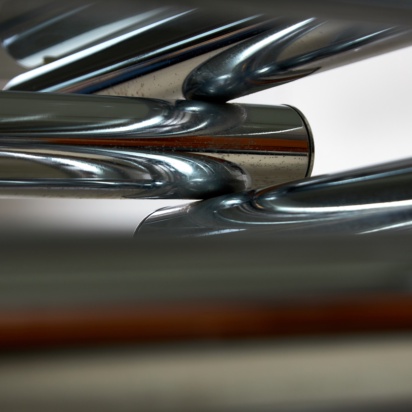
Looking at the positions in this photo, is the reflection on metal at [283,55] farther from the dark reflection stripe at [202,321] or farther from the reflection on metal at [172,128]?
the dark reflection stripe at [202,321]

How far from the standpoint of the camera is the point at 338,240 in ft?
0.16

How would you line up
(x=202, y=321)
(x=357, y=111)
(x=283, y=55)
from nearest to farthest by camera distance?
(x=202, y=321) < (x=283, y=55) < (x=357, y=111)

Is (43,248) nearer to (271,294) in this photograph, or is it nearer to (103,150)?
(271,294)

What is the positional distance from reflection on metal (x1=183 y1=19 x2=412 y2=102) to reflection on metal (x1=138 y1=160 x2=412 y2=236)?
0.03 meters

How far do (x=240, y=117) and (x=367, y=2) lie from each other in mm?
116

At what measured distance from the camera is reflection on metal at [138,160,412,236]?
0.33 ft

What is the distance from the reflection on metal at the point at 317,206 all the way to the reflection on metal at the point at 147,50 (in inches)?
1.6

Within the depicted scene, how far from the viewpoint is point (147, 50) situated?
0.19 meters

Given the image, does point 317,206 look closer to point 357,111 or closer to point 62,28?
point 62,28

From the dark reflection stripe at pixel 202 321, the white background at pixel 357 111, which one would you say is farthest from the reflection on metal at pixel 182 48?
the white background at pixel 357 111

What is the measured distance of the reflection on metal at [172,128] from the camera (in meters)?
0.17

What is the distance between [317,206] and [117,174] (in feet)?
0.21

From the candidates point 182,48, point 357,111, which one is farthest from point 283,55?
point 357,111

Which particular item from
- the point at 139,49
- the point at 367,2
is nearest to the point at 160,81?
the point at 139,49
